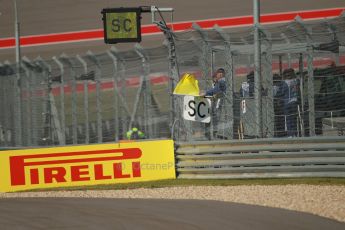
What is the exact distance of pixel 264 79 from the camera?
1316 cm

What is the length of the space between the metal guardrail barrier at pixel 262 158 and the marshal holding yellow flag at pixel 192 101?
1.59 feet

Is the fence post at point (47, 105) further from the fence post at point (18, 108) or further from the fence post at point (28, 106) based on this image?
the fence post at point (18, 108)

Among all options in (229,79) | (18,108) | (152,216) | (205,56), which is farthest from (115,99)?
(152,216)

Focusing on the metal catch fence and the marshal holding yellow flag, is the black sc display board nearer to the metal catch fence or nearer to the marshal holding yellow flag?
the metal catch fence

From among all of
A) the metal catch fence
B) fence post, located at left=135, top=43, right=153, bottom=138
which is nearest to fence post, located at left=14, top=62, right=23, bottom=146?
the metal catch fence

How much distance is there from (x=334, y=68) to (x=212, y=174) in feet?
8.82

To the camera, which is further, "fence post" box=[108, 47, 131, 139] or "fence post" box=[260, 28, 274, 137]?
"fence post" box=[108, 47, 131, 139]

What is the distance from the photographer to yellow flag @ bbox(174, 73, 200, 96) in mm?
13445

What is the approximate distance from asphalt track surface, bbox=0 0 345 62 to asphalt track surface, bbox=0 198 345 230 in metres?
21.3

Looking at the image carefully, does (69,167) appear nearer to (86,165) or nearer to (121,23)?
(86,165)

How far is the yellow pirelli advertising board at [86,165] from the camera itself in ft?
45.5

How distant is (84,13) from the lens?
36281 millimetres

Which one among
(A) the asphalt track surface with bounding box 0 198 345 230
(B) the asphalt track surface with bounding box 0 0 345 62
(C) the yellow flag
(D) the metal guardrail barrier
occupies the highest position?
(B) the asphalt track surface with bounding box 0 0 345 62

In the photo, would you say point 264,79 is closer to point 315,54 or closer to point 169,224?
point 315,54
